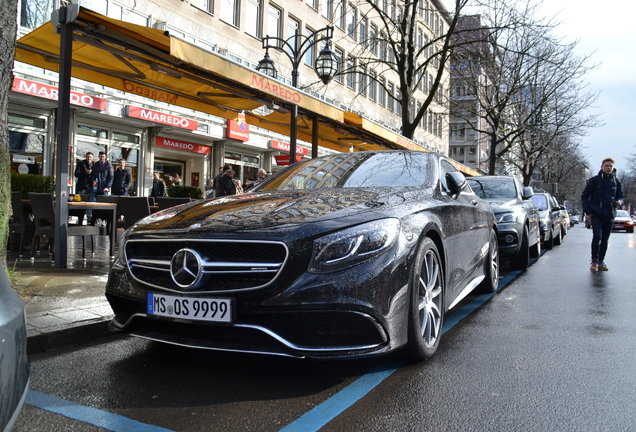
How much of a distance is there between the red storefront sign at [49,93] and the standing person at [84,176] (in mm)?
3269

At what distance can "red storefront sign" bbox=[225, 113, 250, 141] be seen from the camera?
2291 cm

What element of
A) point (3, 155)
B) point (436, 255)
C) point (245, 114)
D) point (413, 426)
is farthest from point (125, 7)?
point (413, 426)

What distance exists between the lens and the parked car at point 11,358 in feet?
4.77

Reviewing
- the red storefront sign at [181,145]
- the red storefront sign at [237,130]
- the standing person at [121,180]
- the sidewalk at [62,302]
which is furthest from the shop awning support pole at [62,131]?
the red storefront sign at [237,130]

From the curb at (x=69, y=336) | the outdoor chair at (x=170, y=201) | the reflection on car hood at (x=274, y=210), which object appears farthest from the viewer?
the outdoor chair at (x=170, y=201)

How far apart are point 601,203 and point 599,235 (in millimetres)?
534

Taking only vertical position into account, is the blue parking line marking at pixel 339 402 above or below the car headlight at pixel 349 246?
below

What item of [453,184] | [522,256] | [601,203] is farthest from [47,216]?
[601,203]

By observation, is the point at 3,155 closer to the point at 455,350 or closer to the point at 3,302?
the point at 3,302

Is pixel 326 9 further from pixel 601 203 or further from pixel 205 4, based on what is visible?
pixel 601 203

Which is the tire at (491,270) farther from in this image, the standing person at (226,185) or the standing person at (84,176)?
the standing person at (84,176)

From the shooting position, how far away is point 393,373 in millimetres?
3270

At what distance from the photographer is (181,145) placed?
21.8 m

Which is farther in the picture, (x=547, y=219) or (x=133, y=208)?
(x=547, y=219)
